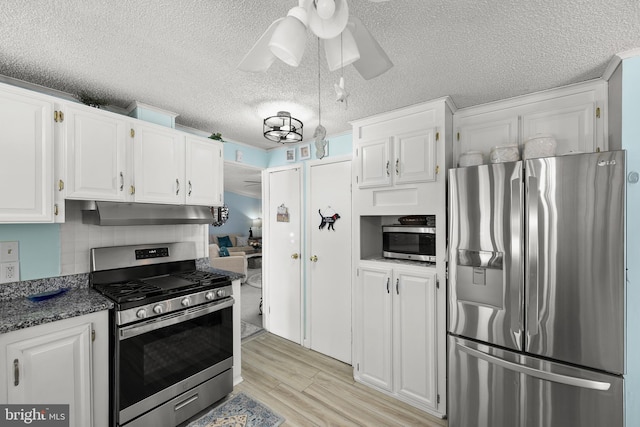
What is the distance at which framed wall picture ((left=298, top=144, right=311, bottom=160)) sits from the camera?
3.27 metres

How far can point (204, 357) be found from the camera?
7.07 feet

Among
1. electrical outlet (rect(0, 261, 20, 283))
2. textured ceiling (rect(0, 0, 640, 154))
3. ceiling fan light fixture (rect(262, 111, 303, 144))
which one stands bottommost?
electrical outlet (rect(0, 261, 20, 283))

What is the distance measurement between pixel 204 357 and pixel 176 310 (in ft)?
1.59

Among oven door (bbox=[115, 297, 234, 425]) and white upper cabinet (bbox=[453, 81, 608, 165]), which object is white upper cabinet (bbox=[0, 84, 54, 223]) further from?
white upper cabinet (bbox=[453, 81, 608, 165])

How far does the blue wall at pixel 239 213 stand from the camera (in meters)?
8.49

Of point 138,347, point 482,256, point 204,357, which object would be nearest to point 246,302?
point 204,357

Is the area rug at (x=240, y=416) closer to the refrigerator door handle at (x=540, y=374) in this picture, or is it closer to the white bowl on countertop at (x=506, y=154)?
the refrigerator door handle at (x=540, y=374)

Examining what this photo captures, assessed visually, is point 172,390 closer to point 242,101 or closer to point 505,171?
point 242,101

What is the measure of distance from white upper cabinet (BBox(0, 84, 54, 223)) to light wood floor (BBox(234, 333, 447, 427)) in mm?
2025

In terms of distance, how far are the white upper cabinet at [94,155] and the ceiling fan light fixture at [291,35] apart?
178 cm

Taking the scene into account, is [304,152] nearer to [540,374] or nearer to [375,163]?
[375,163]

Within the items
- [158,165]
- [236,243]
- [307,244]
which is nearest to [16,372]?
[158,165]

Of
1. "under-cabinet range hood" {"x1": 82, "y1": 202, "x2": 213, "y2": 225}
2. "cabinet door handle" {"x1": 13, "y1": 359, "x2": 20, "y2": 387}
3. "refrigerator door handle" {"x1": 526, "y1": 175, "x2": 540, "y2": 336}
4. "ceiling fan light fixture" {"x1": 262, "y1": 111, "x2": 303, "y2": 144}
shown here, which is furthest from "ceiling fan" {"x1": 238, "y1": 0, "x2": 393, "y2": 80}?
"cabinet door handle" {"x1": 13, "y1": 359, "x2": 20, "y2": 387}

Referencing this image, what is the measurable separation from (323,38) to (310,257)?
2583mm
